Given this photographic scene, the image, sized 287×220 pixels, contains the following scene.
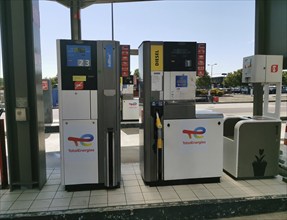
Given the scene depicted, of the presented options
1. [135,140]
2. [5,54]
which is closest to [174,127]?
[5,54]

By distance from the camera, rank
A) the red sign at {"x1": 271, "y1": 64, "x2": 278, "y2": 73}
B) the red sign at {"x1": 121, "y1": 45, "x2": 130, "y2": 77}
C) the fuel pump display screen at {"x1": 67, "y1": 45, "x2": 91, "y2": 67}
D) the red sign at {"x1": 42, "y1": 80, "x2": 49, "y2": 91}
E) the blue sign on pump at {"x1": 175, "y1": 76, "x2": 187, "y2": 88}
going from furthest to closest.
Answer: the red sign at {"x1": 121, "y1": 45, "x2": 130, "y2": 77}
the red sign at {"x1": 42, "y1": 80, "x2": 49, "y2": 91}
the red sign at {"x1": 271, "y1": 64, "x2": 278, "y2": 73}
the blue sign on pump at {"x1": 175, "y1": 76, "x2": 187, "y2": 88}
the fuel pump display screen at {"x1": 67, "y1": 45, "x2": 91, "y2": 67}

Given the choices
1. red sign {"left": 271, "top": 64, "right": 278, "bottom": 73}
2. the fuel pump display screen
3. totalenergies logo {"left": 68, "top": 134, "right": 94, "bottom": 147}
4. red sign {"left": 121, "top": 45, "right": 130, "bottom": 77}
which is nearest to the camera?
the fuel pump display screen

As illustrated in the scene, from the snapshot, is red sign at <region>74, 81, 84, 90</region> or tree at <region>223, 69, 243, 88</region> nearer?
red sign at <region>74, 81, 84, 90</region>

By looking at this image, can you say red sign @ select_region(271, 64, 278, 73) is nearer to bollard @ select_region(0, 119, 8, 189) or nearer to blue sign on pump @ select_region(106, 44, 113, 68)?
blue sign on pump @ select_region(106, 44, 113, 68)

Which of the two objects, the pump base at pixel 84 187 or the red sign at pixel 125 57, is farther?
the red sign at pixel 125 57

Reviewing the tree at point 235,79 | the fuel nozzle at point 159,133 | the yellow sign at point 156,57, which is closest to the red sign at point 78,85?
the yellow sign at point 156,57

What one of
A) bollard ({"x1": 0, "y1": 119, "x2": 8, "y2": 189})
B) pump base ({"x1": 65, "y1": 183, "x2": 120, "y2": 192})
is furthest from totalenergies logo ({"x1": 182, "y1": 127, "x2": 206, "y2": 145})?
bollard ({"x1": 0, "y1": 119, "x2": 8, "y2": 189})

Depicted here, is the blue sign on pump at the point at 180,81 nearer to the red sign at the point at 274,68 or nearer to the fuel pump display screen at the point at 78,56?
the fuel pump display screen at the point at 78,56

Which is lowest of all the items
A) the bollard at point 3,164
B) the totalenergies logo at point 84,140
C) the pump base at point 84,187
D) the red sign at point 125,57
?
the pump base at point 84,187

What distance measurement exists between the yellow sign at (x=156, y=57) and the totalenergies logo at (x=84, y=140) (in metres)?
1.14

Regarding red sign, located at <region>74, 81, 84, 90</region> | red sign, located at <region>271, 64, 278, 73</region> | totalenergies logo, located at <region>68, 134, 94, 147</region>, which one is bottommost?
totalenergies logo, located at <region>68, 134, 94, 147</region>

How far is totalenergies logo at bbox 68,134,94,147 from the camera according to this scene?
10.3 ft

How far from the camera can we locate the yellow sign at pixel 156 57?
3168 millimetres

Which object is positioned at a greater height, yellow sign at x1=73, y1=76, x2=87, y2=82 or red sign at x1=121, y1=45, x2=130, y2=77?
red sign at x1=121, y1=45, x2=130, y2=77
